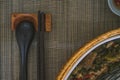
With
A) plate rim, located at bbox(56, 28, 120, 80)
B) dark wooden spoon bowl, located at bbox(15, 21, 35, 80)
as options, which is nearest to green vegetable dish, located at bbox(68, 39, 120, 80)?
plate rim, located at bbox(56, 28, 120, 80)

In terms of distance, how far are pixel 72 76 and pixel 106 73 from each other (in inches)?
3.2

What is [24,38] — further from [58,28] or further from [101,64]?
[101,64]

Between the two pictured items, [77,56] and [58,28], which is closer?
[77,56]

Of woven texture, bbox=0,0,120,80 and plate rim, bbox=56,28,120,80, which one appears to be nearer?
plate rim, bbox=56,28,120,80

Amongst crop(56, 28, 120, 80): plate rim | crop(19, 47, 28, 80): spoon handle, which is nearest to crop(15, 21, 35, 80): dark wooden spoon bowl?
crop(19, 47, 28, 80): spoon handle

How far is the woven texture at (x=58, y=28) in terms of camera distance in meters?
0.79

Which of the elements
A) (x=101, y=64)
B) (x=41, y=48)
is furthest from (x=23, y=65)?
(x=101, y=64)

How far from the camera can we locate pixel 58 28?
2.61 ft

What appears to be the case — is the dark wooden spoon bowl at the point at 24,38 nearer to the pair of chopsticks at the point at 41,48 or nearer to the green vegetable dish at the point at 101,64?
the pair of chopsticks at the point at 41,48

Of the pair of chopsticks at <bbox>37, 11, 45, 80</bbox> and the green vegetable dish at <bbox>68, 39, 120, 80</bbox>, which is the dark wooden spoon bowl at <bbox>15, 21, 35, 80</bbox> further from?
the green vegetable dish at <bbox>68, 39, 120, 80</bbox>

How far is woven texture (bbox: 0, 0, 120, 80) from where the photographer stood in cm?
79

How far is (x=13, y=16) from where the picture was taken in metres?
0.78

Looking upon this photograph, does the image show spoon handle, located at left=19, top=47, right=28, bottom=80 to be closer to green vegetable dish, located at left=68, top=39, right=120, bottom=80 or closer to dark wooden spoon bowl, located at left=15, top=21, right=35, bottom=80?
dark wooden spoon bowl, located at left=15, top=21, right=35, bottom=80

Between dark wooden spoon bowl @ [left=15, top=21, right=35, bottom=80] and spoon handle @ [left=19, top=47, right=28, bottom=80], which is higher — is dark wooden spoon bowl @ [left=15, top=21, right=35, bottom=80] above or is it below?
above
